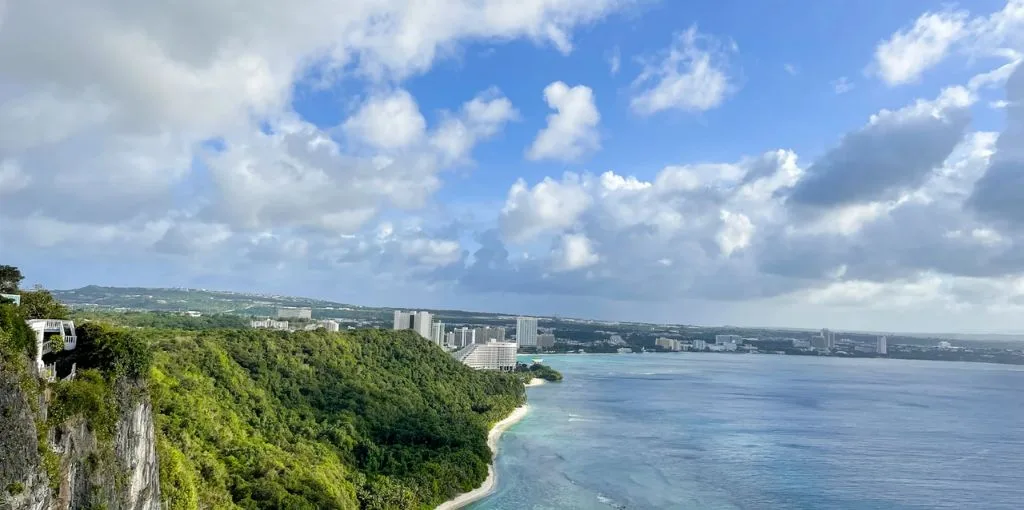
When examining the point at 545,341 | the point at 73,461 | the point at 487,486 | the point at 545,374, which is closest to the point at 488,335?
the point at 545,341

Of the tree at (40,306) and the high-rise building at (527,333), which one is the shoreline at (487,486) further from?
the high-rise building at (527,333)

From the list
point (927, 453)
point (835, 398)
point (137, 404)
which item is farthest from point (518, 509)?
point (835, 398)

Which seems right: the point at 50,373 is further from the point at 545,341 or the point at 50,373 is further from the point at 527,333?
the point at 545,341

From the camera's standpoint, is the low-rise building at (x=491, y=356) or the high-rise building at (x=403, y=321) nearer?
the low-rise building at (x=491, y=356)

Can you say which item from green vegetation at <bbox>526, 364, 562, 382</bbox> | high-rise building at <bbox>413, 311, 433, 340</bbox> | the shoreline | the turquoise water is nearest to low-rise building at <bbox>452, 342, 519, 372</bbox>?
green vegetation at <bbox>526, 364, 562, 382</bbox>

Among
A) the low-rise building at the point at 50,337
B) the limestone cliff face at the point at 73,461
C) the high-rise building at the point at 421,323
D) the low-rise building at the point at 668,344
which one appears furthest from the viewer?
the low-rise building at the point at 668,344

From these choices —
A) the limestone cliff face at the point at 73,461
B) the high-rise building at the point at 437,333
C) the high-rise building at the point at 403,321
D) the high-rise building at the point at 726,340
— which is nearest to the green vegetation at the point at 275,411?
the limestone cliff face at the point at 73,461

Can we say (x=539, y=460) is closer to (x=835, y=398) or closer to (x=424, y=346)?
(x=424, y=346)
